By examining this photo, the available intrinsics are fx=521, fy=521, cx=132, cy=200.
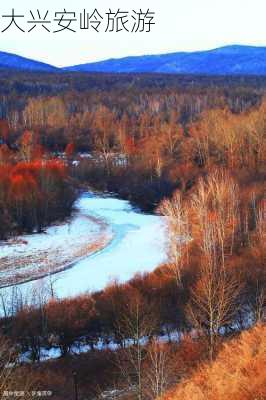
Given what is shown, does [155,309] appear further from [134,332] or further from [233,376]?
[233,376]

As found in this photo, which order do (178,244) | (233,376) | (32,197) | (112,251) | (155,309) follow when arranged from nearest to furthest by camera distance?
(233,376), (155,309), (178,244), (112,251), (32,197)

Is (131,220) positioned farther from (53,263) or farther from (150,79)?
(150,79)

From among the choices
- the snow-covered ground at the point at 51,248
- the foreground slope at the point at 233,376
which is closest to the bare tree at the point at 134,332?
the foreground slope at the point at 233,376

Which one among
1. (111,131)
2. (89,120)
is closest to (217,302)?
(111,131)

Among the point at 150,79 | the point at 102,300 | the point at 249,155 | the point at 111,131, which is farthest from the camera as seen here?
the point at 150,79

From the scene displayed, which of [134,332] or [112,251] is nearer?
[134,332]

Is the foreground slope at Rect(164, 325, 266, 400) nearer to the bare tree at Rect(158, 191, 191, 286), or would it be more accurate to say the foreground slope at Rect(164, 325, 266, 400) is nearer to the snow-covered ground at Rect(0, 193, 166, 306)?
the bare tree at Rect(158, 191, 191, 286)

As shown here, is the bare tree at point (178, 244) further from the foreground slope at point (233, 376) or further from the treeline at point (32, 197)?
the treeline at point (32, 197)

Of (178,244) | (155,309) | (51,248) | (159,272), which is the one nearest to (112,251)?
(51,248)
